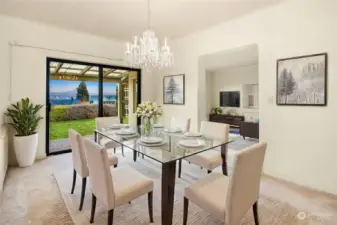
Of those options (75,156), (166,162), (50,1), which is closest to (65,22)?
(50,1)

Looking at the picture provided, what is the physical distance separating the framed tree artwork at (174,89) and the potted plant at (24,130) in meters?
2.94

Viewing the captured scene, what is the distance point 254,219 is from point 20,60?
4523mm

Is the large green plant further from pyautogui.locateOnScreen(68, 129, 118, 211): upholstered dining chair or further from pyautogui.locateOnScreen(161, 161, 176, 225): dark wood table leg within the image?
pyautogui.locateOnScreen(161, 161, 176, 225): dark wood table leg

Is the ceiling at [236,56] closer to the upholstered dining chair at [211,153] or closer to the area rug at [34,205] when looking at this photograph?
the upholstered dining chair at [211,153]

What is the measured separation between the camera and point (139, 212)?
6.64 feet

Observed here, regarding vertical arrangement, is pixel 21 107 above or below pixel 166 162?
above

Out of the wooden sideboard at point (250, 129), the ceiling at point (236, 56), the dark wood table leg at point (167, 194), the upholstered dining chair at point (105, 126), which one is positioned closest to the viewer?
the dark wood table leg at point (167, 194)

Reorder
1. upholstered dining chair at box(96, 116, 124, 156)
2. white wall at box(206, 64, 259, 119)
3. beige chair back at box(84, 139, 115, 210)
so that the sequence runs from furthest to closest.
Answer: white wall at box(206, 64, 259, 119) → upholstered dining chair at box(96, 116, 124, 156) → beige chair back at box(84, 139, 115, 210)

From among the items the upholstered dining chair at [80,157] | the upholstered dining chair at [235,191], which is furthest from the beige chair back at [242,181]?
the upholstered dining chair at [80,157]

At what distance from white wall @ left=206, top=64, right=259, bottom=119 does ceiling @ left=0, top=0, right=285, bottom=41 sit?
4.38 metres

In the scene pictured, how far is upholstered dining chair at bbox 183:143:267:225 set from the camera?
53.4 inches

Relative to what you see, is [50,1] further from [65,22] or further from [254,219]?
[254,219]

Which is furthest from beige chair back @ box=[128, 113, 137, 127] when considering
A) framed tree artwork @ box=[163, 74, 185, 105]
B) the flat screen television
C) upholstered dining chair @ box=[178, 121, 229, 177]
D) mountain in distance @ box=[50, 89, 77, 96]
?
the flat screen television

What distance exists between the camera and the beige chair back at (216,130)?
2684mm
